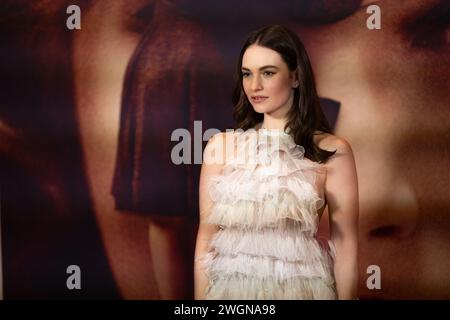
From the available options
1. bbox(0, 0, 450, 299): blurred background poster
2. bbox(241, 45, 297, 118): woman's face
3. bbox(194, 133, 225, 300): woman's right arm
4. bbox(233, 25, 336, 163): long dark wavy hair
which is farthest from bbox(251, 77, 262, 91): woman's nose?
bbox(0, 0, 450, 299): blurred background poster

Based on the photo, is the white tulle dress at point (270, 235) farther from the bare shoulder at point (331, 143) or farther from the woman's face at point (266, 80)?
the woman's face at point (266, 80)

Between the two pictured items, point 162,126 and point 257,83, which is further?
point 162,126

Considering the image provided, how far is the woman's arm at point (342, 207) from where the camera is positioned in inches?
74.5

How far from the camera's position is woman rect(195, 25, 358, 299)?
183cm

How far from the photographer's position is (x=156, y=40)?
254cm

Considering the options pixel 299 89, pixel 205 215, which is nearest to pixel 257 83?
pixel 299 89

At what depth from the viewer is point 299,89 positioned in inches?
77.4

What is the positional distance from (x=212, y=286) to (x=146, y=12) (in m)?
1.36

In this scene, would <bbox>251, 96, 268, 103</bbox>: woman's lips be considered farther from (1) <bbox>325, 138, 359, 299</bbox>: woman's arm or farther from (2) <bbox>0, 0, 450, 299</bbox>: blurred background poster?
(2) <bbox>0, 0, 450, 299</bbox>: blurred background poster

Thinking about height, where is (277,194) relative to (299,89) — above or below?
below

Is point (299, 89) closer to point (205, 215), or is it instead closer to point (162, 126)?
point (205, 215)

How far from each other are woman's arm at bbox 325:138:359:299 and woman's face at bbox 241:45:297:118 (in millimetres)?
262

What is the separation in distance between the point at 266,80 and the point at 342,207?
1.75 ft
